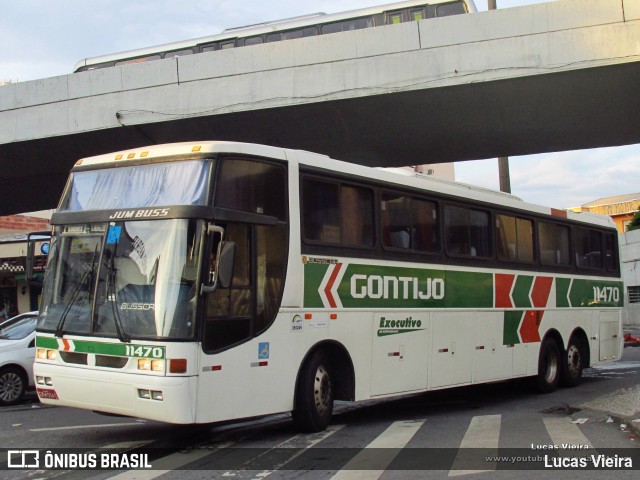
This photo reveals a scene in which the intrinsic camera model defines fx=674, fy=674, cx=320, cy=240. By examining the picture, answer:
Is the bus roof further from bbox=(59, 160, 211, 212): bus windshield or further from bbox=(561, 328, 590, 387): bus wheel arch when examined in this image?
bbox=(561, 328, 590, 387): bus wheel arch

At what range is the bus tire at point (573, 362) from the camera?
45.4ft

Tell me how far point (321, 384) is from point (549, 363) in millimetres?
6843

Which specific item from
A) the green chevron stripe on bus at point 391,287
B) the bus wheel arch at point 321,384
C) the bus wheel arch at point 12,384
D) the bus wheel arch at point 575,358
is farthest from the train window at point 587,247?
the bus wheel arch at point 12,384

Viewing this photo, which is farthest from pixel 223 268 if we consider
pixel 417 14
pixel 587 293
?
pixel 417 14

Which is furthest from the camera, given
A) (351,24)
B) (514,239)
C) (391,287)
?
(351,24)

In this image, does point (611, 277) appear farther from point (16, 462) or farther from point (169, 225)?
point (16, 462)

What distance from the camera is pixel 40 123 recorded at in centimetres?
1593

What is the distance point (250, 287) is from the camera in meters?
7.64

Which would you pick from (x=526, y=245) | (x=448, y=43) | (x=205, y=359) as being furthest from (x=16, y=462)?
(x=448, y=43)

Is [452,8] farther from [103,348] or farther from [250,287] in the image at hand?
[103,348]

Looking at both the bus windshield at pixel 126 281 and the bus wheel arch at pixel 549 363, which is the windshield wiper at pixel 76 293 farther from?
the bus wheel arch at pixel 549 363

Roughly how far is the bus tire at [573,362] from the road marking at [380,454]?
564 cm

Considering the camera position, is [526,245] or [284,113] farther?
[284,113]

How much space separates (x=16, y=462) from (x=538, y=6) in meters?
11.8
